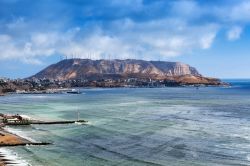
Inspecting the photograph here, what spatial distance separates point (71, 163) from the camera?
53.5 metres

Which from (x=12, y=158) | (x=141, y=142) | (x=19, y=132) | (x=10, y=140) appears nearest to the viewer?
(x=12, y=158)

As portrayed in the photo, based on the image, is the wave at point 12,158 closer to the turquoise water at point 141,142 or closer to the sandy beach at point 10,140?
the turquoise water at point 141,142

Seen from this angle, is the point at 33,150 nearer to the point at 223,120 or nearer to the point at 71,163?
the point at 71,163

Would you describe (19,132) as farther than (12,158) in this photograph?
Yes

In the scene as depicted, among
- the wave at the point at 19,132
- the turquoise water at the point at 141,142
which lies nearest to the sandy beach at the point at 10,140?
the wave at the point at 19,132

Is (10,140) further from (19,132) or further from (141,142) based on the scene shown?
(141,142)

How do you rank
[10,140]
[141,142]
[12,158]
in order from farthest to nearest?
[10,140], [141,142], [12,158]

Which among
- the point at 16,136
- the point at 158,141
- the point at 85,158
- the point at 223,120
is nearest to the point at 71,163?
the point at 85,158

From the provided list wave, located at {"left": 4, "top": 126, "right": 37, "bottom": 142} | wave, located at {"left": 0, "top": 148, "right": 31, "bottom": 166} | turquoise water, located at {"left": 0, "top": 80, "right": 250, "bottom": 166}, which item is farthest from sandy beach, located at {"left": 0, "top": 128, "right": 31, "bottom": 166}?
wave, located at {"left": 0, "top": 148, "right": 31, "bottom": 166}

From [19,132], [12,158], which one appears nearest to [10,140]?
[19,132]

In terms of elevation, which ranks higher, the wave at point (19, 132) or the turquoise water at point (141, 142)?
the wave at point (19, 132)

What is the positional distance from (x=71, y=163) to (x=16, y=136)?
23.3m

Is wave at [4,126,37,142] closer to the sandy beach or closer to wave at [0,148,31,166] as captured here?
the sandy beach

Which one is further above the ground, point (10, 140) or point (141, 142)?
point (10, 140)
